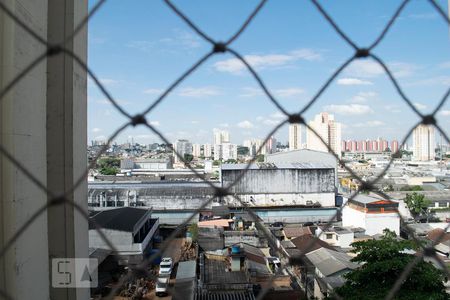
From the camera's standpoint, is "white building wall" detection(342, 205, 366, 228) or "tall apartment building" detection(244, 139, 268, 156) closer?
"tall apartment building" detection(244, 139, 268, 156)

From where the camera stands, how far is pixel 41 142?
0.68 m

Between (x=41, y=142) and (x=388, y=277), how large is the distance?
211 cm

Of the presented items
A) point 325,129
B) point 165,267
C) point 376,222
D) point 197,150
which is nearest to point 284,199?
point 376,222

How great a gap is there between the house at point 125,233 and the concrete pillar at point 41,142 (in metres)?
4.35

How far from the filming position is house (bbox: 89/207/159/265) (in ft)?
16.8

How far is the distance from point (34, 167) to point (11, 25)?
0.76ft

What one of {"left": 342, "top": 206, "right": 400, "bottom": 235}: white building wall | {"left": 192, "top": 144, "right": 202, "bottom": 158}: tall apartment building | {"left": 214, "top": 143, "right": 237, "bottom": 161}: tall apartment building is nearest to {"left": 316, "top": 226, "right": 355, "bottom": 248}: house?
{"left": 342, "top": 206, "right": 400, "bottom": 235}: white building wall

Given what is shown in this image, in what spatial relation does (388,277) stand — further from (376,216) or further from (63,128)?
(376,216)

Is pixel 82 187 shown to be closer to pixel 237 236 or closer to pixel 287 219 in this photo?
pixel 237 236

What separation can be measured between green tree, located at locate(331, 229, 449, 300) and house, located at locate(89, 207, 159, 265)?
131 inches

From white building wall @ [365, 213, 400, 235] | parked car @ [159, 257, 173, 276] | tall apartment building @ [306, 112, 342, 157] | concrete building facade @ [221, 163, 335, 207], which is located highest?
tall apartment building @ [306, 112, 342, 157]

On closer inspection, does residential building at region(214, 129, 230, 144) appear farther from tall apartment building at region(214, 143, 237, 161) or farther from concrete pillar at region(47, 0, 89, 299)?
concrete pillar at region(47, 0, 89, 299)

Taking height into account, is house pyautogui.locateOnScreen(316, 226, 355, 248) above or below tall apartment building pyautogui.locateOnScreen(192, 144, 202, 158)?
below

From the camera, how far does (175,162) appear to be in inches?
930
